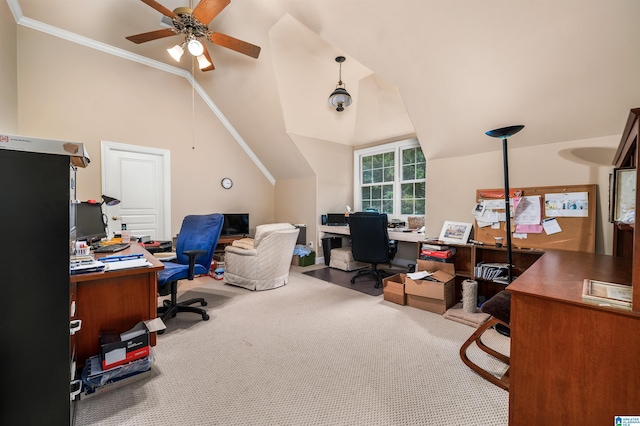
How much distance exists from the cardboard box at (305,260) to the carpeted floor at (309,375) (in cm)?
201

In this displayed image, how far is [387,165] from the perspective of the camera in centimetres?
486

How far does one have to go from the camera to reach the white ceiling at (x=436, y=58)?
1.86 m

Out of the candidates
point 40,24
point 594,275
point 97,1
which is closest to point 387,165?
point 594,275

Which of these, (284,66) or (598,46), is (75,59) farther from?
(598,46)

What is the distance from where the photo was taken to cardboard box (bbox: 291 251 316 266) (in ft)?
16.0

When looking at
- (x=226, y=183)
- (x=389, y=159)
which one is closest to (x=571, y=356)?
(x=389, y=159)

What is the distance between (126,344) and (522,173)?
3681 millimetres

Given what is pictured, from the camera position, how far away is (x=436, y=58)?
2359 millimetres

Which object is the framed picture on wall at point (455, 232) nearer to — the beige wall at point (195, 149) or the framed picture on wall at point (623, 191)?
the beige wall at point (195, 149)

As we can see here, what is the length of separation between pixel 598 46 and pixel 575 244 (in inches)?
64.1

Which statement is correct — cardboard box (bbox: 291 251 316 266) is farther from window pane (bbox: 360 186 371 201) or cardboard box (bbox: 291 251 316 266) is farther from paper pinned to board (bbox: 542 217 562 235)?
paper pinned to board (bbox: 542 217 562 235)

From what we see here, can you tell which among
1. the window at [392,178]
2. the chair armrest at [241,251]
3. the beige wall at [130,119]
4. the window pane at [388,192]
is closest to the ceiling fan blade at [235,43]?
the beige wall at [130,119]

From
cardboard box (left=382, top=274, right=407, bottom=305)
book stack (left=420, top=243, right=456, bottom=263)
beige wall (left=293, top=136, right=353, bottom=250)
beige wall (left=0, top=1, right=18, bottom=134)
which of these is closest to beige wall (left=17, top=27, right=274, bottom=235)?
beige wall (left=0, top=1, right=18, bottom=134)

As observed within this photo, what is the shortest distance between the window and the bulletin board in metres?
1.63
